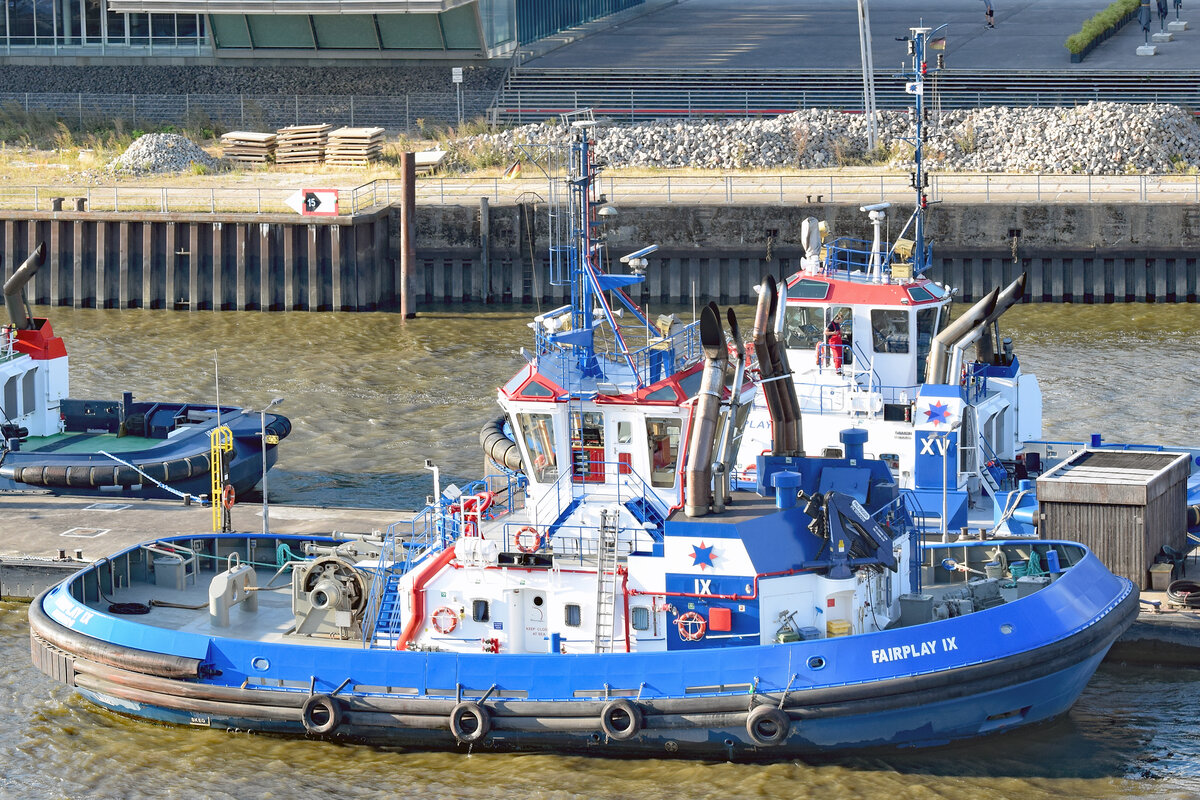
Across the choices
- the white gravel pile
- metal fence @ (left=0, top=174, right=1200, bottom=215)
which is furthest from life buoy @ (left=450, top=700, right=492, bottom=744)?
the white gravel pile

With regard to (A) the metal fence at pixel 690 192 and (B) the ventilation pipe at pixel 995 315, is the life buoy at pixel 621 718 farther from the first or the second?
(A) the metal fence at pixel 690 192

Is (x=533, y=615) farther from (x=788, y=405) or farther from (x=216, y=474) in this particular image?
(x=216, y=474)

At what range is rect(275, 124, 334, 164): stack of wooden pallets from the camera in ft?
153

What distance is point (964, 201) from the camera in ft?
129

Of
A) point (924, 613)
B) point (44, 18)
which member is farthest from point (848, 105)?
point (924, 613)

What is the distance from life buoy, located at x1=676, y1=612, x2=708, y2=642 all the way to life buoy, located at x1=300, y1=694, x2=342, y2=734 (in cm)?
339

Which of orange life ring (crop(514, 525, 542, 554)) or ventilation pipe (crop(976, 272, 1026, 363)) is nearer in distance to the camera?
orange life ring (crop(514, 525, 542, 554))

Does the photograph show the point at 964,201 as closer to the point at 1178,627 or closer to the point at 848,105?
the point at 848,105

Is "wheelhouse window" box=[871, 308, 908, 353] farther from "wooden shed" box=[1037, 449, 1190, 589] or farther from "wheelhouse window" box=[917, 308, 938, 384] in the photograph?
"wooden shed" box=[1037, 449, 1190, 589]

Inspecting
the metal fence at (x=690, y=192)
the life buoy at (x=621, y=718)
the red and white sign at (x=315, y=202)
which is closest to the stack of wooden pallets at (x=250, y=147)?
the metal fence at (x=690, y=192)

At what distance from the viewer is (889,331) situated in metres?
23.1

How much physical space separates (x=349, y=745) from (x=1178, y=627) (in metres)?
8.87

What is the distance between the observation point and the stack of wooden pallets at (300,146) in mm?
46625

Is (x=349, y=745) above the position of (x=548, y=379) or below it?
below
